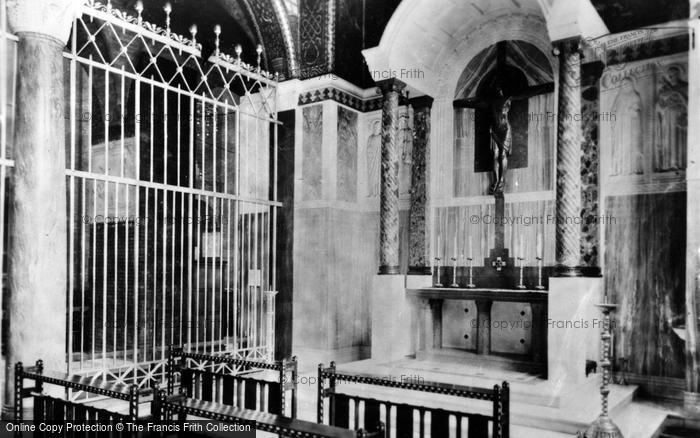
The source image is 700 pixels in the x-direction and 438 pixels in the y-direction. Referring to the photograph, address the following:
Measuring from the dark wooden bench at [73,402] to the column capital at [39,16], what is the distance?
2.81 metres

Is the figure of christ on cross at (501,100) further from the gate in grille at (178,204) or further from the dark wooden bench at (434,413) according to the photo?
the dark wooden bench at (434,413)

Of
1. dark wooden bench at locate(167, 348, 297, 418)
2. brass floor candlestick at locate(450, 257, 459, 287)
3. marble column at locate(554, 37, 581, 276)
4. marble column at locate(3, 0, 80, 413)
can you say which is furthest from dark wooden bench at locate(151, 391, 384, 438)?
brass floor candlestick at locate(450, 257, 459, 287)

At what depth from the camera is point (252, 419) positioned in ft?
9.04

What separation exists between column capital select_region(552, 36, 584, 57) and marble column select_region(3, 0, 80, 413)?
4.93 meters

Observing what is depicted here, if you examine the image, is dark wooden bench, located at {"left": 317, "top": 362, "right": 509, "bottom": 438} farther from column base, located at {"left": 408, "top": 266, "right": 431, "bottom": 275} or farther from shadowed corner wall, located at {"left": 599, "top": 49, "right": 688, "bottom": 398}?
column base, located at {"left": 408, "top": 266, "right": 431, "bottom": 275}

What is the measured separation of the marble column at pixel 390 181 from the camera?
7.64 metres

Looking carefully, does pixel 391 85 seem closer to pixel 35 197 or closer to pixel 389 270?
pixel 389 270

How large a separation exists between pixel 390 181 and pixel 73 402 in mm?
5081

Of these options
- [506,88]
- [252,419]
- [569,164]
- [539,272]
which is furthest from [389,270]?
[252,419]

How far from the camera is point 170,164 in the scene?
9.59 metres

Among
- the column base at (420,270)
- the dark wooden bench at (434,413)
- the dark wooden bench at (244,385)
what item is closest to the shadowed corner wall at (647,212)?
the column base at (420,270)

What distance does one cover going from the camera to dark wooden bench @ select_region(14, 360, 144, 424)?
10.1 feet

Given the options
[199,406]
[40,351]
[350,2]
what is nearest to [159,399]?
[199,406]

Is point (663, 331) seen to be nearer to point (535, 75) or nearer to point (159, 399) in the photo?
point (535, 75)
